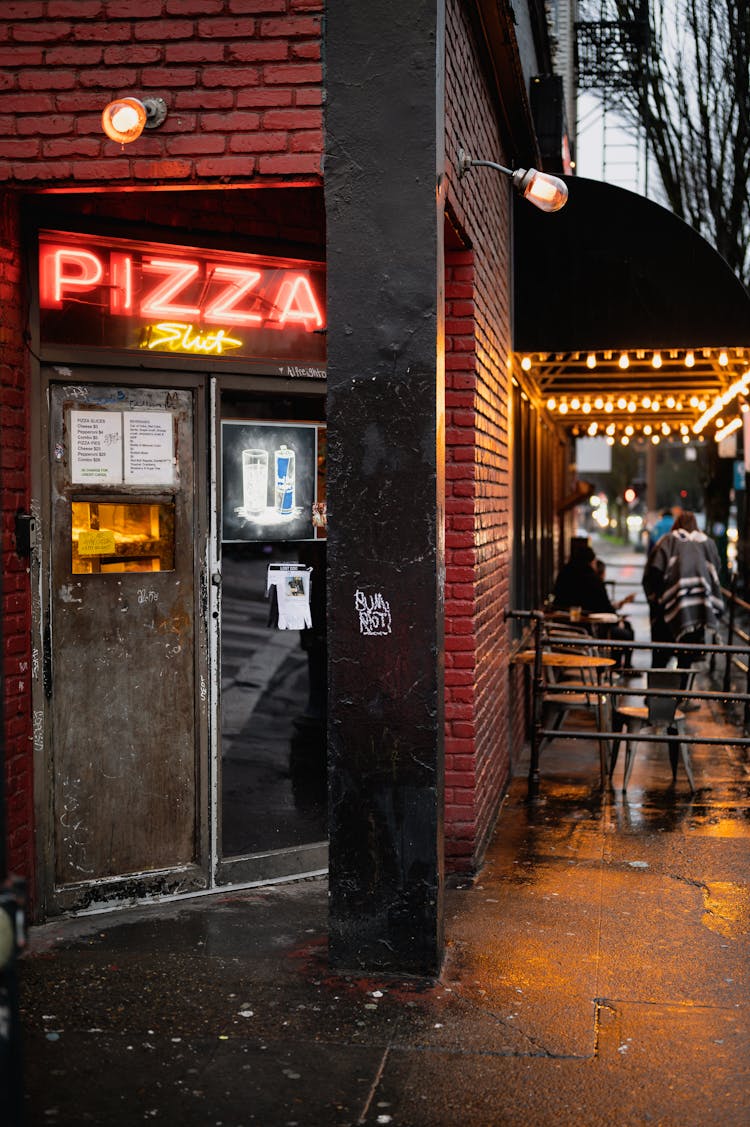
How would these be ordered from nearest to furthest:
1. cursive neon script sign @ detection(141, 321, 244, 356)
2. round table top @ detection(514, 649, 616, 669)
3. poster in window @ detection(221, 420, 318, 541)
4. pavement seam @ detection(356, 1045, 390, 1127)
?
pavement seam @ detection(356, 1045, 390, 1127)
cursive neon script sign @ detection(141, 321, 244, 356)
poster in window @ detection(221, 420, 318, 541)
round table top @ detection(514, 649, 616, 669)

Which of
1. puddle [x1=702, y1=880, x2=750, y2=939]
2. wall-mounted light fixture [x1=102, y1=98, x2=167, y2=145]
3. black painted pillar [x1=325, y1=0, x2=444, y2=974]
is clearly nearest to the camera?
black painted pillar [x1=325, y1=0, x2=444, y2=974]

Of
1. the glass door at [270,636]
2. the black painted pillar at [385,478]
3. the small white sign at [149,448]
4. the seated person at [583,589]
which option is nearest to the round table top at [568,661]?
the glass door at [270,636]

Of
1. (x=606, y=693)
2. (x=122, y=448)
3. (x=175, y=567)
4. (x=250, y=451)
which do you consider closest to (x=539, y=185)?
(x=250, y=451)

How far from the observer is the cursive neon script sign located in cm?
614

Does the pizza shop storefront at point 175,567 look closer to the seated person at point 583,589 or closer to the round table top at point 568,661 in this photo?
the round table top at point 568,661

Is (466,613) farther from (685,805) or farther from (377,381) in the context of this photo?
(685,805)

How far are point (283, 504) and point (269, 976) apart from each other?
8.26ft

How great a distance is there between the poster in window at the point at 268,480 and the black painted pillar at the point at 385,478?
1417 mm

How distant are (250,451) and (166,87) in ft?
6.23

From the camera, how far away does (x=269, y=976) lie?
520 cm

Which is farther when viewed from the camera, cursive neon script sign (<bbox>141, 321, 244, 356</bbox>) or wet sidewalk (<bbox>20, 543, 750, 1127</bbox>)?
cursive neon script sign (<bbox>141, 321, 244, 356</bbox>)

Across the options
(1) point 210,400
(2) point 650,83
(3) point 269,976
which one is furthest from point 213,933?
(2) point 650,83

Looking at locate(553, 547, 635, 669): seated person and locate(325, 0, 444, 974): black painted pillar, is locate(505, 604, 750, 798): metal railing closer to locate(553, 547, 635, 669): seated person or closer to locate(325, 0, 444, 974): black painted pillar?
locate(325, 0, 444, 974): black painted pillar

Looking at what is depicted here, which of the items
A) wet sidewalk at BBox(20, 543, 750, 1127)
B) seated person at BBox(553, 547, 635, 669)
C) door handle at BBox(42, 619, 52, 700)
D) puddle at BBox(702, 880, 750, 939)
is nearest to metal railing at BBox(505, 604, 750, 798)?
wet sidewalk at BBox(20, 543, 750, 1127)
